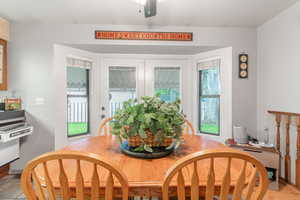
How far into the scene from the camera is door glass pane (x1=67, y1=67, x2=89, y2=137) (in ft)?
10.1

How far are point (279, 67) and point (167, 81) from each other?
1.75m

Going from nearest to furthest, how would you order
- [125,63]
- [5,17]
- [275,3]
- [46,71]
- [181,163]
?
1. [181,163]
2. [275,3]
3. [5,17]
4. [46,71]
5. [125,63]

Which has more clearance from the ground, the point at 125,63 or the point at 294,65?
the point at 125,63

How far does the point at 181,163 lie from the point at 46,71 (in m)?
2.82

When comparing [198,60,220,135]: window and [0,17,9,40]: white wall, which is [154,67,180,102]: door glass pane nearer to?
[198,60,220,135]: window

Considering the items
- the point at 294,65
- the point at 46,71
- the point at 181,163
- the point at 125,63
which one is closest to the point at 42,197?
the point at 181,163

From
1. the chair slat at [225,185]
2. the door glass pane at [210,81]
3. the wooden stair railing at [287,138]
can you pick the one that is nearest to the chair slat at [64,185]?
the chair slat at [225,185]

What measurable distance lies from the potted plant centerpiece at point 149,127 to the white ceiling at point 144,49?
6.14 ft

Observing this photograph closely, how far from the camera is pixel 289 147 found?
7.83ft

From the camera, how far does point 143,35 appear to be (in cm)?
286

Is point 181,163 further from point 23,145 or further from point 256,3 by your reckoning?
point 23,145

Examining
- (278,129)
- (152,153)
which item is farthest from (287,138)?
(152,153)

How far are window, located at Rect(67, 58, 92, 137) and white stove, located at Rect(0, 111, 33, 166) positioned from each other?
70 cm

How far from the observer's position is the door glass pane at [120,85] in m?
3.33
